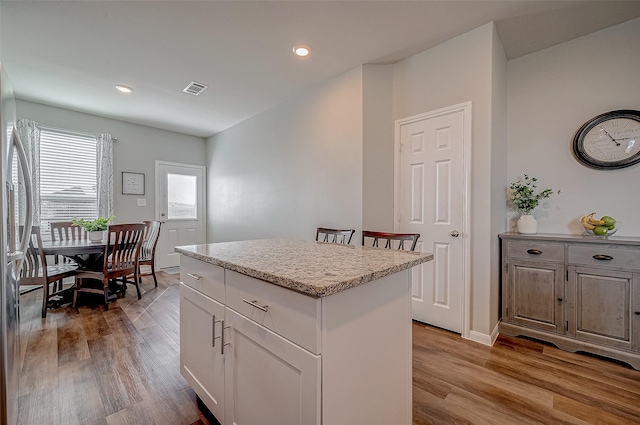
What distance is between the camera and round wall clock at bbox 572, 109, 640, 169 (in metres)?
2.21

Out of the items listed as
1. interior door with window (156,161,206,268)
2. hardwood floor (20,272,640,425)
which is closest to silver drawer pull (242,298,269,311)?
hardwood floor (20,272,640,425)

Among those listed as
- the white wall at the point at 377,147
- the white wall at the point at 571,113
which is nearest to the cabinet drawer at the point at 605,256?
the white wall at the point at 571,113

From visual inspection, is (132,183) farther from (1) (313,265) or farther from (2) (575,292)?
(2) (575,292)

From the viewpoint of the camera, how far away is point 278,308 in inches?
37.9

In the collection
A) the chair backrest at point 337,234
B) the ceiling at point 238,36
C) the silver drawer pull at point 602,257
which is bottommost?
the silver drawer pull at point 602,257

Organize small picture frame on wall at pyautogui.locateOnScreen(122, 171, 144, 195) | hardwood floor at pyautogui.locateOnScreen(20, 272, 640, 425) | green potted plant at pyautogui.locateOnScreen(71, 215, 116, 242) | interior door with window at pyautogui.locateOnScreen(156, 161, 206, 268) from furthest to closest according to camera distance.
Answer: interior door with window at pyautogui.locateOnScreen(156, 161, 206, 268), small picture frame on wall at pyautogui.locateOnScreen(122, 171, 144, 195), green potted plant at pyautogui.locateOnScreen(71, 215, 116, 242), hardwood floor at pyautogui.locateOnScreen(20, 272, 640, 425)

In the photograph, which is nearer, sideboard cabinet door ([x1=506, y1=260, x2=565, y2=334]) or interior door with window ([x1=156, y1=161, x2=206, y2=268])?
sideboard cabinet door ([x1=506, y1=260, x2=565, y2=334])

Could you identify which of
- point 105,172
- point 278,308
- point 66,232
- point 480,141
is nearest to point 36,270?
point 66,232

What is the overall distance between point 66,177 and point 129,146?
101 cm

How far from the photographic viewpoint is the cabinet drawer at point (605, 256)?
1907mm

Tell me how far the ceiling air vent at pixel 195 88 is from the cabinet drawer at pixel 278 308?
2979 millimetres

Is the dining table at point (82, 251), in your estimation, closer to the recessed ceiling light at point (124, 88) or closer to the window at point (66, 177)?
the window at point (66, 177)

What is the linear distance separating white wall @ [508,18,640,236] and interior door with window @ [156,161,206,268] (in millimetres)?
5349

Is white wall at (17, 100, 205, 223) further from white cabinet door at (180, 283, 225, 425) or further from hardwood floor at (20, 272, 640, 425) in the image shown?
white cabinet door at (180, 283, 225, 425)
